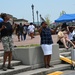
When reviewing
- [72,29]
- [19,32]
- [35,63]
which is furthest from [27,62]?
[19,32]

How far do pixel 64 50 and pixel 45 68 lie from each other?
10.5 feet

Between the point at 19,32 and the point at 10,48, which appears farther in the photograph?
the point at 19,32

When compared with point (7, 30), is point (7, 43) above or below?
below

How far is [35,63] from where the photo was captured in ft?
34.2

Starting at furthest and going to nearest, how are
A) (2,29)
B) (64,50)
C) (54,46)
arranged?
(64,50) → (54,46) → (2,29)

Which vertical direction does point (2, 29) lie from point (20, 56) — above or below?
above

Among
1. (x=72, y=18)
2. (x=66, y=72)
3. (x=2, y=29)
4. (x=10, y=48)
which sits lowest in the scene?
(x=66, y=72)

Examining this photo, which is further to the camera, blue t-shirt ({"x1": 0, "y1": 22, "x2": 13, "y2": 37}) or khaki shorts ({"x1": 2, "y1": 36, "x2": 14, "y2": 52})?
blue t-shirt ({"x1": 0, "y1": 22, "x2": 13, "y2": 37})

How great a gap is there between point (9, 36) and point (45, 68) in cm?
206

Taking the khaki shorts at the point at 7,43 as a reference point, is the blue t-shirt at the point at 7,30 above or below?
above

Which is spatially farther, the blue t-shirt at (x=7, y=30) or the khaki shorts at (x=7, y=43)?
the blue t-shirt at (x=7, y=30)

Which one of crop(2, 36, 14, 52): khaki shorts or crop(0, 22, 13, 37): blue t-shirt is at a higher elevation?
crop(0, 22, 13, 37): blue t-shirt

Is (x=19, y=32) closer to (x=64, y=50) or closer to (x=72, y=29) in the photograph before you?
(x=72, y=29)

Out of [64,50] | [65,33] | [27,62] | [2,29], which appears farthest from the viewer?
[65,33]
